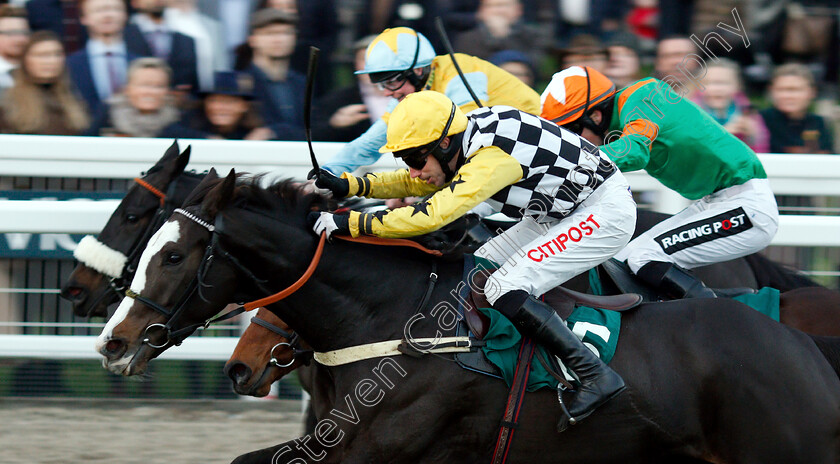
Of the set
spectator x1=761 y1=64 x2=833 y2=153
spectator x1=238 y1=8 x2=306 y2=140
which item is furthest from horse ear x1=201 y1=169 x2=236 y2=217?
spectator x1=761 y1=64 x2=833 y2=153

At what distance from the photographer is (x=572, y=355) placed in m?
3.48

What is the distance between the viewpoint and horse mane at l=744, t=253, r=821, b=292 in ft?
15.6

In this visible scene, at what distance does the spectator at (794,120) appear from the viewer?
19.9ft

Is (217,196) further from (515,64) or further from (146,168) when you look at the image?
(515,64)

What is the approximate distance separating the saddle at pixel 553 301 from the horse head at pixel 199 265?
1.94 feet

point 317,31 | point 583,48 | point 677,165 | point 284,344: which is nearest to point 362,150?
point 284,344

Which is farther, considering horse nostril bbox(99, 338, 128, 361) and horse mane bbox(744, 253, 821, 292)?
horse mane bbox(744, 253, 821, 292)

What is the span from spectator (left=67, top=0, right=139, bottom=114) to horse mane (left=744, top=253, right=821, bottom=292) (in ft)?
12.0

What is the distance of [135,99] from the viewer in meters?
5.71

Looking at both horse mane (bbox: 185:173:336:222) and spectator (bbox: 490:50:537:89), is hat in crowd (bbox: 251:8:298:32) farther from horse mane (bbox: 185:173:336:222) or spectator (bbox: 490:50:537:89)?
horse mane (bbox: 185:173:336:222)

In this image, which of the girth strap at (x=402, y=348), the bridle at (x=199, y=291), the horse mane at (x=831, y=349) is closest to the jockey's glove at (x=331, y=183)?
the bridle at (x=199, y=291)

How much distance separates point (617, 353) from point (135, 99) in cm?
330

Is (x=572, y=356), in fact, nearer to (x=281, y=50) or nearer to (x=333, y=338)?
(x=333, y=338)

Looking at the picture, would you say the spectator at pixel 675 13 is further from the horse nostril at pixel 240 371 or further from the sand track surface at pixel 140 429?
the horse nostril at pixel 240 371
